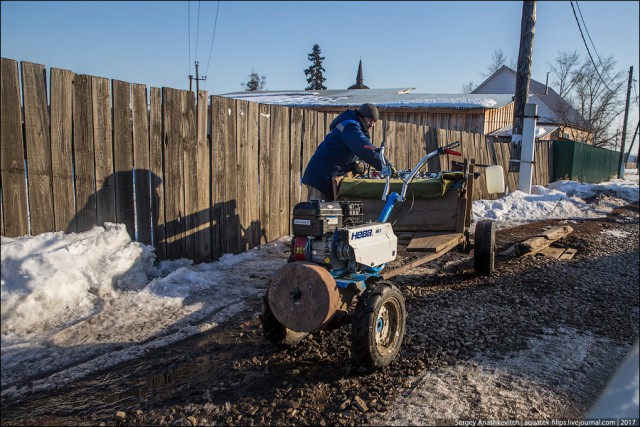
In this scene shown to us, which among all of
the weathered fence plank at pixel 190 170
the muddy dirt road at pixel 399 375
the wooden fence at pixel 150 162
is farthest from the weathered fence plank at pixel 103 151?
the muddy dirt road at pixel 399 375

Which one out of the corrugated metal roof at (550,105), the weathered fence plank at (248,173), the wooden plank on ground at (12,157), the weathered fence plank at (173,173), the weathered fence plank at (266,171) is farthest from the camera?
the corrugated metal roof at (550,105)

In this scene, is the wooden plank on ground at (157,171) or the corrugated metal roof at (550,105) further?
the corrugated metal roof at (550,105)

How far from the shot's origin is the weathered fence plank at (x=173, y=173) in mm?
5602

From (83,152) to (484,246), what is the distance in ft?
14.9

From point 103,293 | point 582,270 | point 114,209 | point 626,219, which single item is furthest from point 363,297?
point 626,219

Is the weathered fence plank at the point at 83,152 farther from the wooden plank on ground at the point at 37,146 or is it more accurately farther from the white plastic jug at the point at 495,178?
the white plastic jug at the point at 495,178

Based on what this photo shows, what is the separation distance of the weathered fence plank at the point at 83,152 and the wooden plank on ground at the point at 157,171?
0.69 m

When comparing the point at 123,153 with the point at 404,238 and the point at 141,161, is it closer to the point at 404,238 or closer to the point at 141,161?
the point at 141,161

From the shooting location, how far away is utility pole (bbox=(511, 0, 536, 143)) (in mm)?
12555

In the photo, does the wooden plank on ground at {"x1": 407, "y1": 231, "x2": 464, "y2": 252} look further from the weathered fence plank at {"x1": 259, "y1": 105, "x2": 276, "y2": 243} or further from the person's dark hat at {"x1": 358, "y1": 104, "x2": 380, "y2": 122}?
the weathered fence plank at {"x1": 259, "y1": 105, "x2": 276, "y2": 243}

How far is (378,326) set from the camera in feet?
11.6

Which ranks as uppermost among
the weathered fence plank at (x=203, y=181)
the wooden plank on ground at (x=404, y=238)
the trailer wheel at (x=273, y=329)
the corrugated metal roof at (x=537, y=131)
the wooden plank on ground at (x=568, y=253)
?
the corrugated metal roof at (x=537, y=131)

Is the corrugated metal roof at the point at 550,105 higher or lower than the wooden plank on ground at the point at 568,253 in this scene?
higher

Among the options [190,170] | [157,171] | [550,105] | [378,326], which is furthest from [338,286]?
[550,105]
